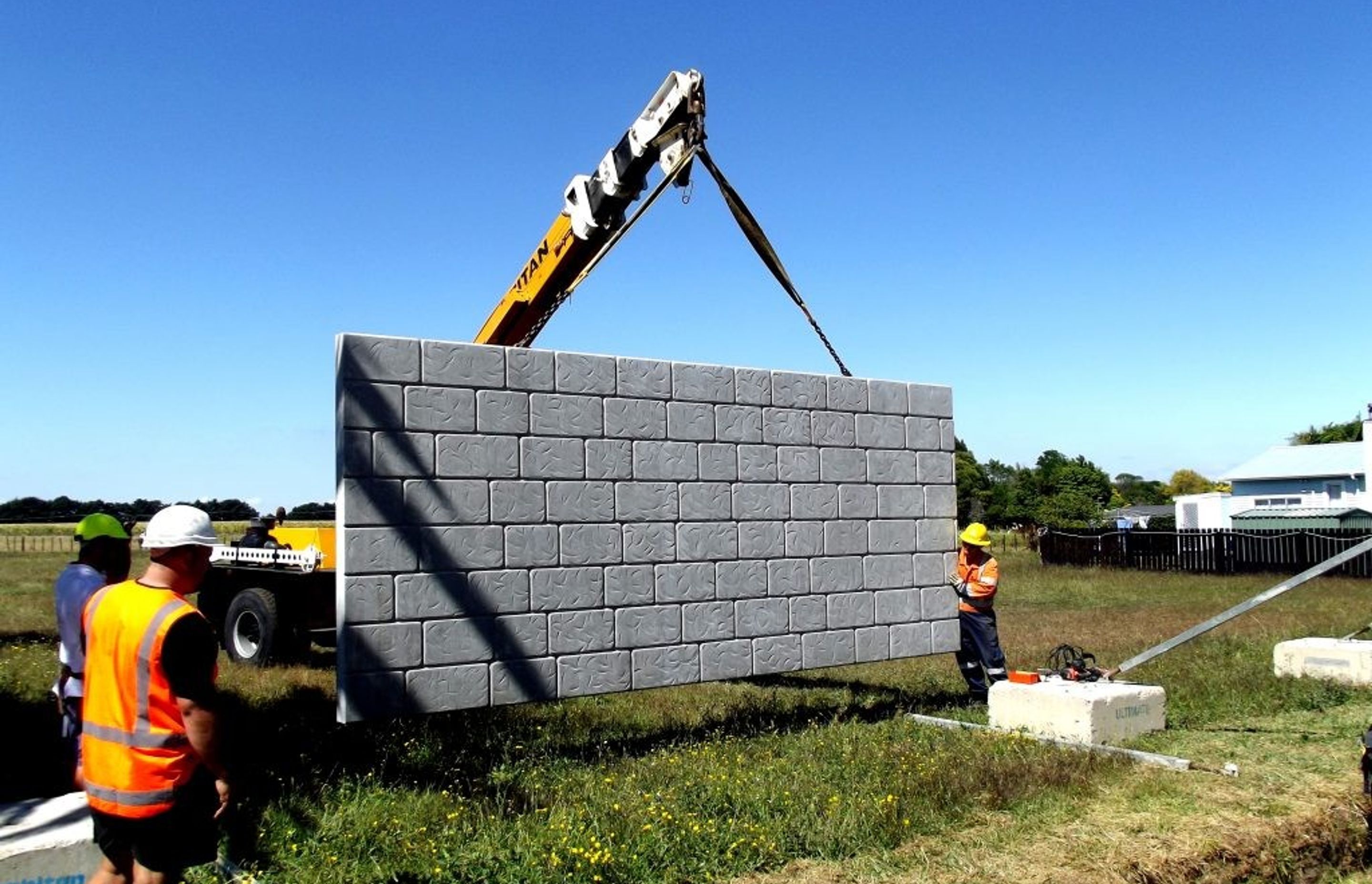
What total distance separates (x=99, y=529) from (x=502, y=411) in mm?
2509

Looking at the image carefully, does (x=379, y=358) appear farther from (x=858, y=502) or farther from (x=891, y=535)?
(x=891, y=535)

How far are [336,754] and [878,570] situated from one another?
4.54 m

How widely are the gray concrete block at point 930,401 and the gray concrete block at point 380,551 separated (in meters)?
4.72

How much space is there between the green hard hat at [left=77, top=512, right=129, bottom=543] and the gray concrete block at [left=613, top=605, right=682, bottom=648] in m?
3.25

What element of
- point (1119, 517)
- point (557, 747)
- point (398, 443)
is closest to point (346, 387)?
point (398, 443)

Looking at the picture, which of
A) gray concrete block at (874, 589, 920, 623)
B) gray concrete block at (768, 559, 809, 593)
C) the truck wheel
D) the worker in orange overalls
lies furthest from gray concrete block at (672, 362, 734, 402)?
the truck wheel

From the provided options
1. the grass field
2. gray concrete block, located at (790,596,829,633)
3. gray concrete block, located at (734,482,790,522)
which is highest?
gray concrete block, located at (734,482,790,522)

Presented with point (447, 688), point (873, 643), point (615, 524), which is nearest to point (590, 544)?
point (615, 524)

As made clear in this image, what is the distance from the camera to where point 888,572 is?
9.56 meters

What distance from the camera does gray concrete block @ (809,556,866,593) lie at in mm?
9039

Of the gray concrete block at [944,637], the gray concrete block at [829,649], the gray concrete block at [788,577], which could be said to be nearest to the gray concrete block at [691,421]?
the gray concrete block at [788,577]

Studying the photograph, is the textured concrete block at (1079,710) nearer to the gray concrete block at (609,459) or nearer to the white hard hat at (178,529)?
the gray concrete block at (609,459)

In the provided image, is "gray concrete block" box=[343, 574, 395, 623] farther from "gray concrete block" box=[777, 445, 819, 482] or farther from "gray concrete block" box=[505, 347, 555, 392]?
"gray concrete block" box=[777, 445, 819, 482]

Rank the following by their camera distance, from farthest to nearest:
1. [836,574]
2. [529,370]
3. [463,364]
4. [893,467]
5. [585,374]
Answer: [893,467] → [836,574] → [585,374] → [529,370] → [463,364]
